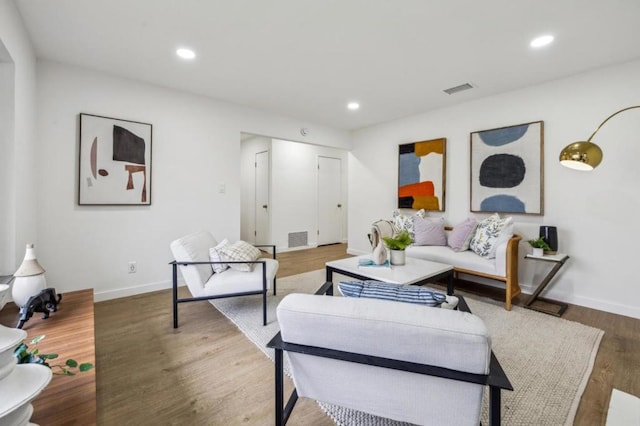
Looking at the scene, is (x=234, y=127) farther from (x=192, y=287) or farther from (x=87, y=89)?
(x=192, y=287)

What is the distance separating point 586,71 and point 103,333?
207 inches

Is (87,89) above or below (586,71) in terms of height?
below

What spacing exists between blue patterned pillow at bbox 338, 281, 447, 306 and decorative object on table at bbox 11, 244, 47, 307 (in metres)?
1.96

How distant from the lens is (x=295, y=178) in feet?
20.7

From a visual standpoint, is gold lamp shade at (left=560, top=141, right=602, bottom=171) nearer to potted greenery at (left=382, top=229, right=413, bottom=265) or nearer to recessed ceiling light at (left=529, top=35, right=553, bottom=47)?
recessed ceiling light at (left=529, top=35, right=553, bottom=47)

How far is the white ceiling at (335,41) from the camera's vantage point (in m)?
2.02

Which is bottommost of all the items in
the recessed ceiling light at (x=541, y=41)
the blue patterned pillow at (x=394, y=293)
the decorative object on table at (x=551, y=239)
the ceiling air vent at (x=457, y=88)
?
the blue patterned pillow at (x=394, y=293)

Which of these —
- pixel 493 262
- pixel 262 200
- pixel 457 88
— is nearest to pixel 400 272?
pixel 493 262

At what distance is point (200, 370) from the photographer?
6.23 feet

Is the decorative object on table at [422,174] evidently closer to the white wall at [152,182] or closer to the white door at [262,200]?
the white wall at [152,182]

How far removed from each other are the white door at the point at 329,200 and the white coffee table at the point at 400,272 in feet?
12.5

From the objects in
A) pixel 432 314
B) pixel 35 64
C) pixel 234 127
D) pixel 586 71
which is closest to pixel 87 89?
pixel 35 64

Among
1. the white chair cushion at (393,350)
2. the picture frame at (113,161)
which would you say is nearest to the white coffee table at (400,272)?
the white chair cushion at (393,350)

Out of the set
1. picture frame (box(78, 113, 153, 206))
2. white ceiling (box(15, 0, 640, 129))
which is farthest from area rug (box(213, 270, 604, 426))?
white ceiling (box(15, 0, 640, 129))
